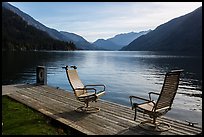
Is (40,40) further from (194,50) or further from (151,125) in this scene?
(151,125)

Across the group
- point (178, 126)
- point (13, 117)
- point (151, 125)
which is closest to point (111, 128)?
point (151, 125)

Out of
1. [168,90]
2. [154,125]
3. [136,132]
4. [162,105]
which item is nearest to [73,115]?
[136,132]

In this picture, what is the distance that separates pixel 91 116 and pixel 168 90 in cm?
258

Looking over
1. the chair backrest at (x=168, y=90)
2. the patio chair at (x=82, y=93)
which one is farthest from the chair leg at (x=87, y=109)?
the chair backrest at (x=168, y=90)

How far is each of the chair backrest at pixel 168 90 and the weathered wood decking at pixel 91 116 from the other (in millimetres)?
702

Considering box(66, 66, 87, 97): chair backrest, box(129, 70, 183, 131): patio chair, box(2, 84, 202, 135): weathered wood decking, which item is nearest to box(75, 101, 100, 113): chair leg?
box(2, 84, 202, 135): weathered wood decking

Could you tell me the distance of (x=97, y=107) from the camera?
9.19m

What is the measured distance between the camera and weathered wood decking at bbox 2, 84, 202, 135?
6637 mm

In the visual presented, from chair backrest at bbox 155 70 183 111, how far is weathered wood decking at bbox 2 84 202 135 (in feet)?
2.30

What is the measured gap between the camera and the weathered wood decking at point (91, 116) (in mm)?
6637

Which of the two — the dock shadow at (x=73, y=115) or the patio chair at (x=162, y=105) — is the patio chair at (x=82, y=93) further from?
the patio chair at (x=162, y=105)

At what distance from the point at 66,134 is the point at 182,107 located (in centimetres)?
1508

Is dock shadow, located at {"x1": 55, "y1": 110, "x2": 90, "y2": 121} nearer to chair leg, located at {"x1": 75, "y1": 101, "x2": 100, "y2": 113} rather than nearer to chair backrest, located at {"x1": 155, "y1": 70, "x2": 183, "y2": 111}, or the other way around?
chair leg, located at {"x1": 75, "y1": 101, "x2": 100, "y2": 113}

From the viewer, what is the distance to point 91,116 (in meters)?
7.99
